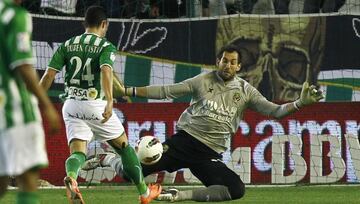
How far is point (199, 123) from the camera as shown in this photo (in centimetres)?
1124

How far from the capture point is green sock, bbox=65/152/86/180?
10469mm

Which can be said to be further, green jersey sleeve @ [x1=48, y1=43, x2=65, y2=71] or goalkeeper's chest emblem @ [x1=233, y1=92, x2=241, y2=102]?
goalkeeper's chest emblem @ [x1=233, y1=92, x2=241, y2=102]

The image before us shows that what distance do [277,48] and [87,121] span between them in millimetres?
5935

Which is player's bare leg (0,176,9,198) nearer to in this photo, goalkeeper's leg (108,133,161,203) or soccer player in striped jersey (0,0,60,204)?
soccer player in striped jersey (0,0,60,204)

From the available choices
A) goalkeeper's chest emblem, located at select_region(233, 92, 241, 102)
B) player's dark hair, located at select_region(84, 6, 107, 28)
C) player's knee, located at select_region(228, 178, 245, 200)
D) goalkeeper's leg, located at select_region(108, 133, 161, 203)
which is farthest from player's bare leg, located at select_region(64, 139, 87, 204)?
goalkeeper's chest emblem, located at select_region(233, 92, 241, 102)

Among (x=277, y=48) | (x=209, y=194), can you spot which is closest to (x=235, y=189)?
(x=209, y=194)

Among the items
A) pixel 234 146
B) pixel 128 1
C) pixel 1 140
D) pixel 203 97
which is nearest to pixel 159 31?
pixel 128 1

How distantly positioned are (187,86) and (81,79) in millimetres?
1138

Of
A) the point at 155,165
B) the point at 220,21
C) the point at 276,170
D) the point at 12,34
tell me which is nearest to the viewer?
the point at 12,34

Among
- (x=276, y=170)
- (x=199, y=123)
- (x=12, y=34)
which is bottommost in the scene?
(x=276, y=170)

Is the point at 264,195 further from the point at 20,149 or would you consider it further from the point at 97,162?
the point at 20,149

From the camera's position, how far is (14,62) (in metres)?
6.51

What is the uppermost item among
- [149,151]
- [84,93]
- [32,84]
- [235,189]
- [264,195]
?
[32,84]

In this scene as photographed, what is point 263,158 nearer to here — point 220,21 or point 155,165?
point 220,21
